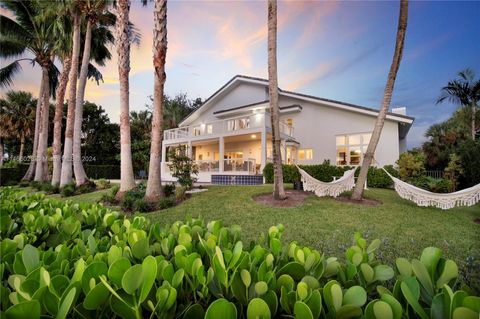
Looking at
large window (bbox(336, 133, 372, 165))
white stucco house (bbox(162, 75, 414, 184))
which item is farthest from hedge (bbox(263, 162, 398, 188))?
large window (bbox(336, 133, 372, 165))

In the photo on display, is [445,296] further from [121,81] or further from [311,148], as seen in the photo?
[311,148]

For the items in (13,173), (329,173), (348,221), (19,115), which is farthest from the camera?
(19,115)

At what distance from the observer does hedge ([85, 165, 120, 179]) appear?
2674cm

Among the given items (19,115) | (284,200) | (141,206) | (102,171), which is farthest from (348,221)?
(19,115)

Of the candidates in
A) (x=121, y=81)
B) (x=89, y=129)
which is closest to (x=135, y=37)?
(x=121, y=81)

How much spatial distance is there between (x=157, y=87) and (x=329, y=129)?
12.3m

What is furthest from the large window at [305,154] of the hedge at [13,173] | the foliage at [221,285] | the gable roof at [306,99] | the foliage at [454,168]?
the hedge at [13,173]

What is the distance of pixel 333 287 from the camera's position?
0.74 metres

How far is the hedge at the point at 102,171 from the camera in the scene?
87.7 feet

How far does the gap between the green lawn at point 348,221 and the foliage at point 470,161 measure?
295 cm

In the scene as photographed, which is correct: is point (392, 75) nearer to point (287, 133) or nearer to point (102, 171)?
point (287, 133)

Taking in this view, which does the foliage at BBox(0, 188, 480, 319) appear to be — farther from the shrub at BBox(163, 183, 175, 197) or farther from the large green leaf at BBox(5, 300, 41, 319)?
the shrub at BBox(163, 183, 175, 197)

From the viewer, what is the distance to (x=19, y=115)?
27203 mm

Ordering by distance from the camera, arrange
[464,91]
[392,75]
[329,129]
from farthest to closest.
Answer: [464,91] < [329,129] < [392,75]
